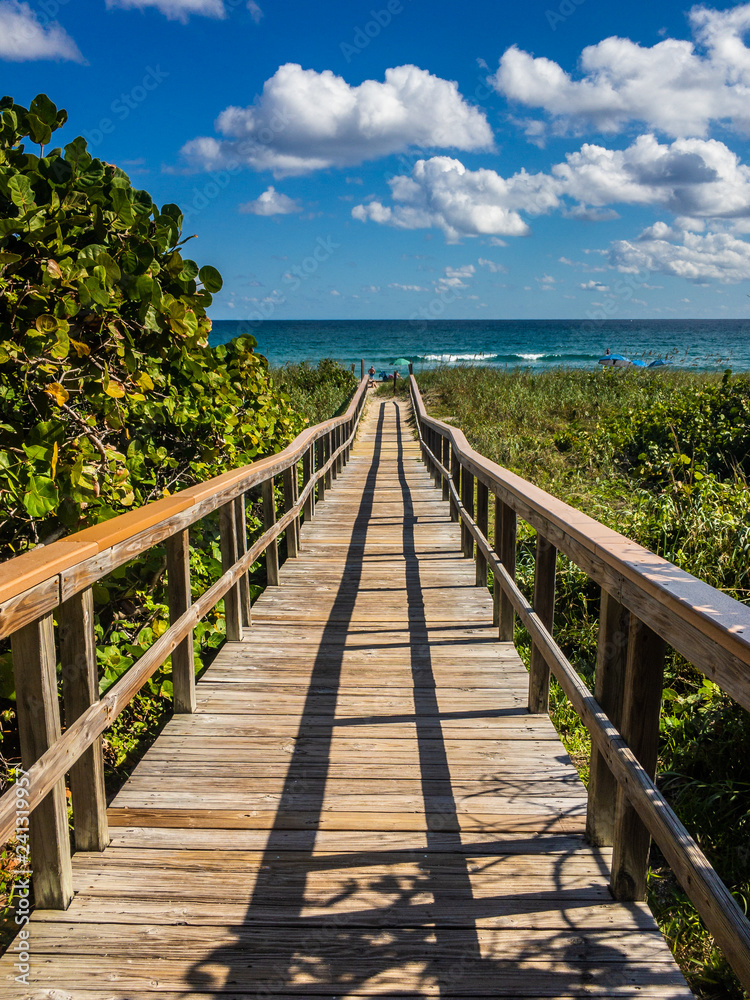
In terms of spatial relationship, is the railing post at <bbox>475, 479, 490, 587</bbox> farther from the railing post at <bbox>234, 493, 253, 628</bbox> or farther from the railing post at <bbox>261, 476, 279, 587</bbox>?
the railing post at <bbox>234, 493, 253, 628</bbox>

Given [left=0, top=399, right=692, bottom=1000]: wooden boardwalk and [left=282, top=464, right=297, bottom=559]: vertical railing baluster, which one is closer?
[left=0, top=399, right=692, bottom=1000]: wooden boardwalk

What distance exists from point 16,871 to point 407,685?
1.81m

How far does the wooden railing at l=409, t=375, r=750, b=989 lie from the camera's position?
1.36 meters

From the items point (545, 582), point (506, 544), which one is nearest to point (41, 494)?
point (545, 582)

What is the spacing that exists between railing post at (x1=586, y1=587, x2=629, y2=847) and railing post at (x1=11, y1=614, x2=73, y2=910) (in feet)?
4.90

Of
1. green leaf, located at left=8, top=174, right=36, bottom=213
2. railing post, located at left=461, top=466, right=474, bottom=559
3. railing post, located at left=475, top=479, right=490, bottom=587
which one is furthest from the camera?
railing post, located at left=461, top=466, right=474, bottom=559

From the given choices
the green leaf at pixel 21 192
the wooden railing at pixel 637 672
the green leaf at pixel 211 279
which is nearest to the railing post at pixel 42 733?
the wooden railing at pixel 637 672

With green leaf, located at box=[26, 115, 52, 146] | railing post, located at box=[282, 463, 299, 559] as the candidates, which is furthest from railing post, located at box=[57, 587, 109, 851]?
railing post, located at box=[282, 463, 299, 559]

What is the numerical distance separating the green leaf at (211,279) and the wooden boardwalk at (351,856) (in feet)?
6.56

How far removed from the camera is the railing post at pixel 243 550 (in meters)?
3.97

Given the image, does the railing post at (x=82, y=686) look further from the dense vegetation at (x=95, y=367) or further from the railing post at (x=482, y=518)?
the railing post at (x=482, y=518)

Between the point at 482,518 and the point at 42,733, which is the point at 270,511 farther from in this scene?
the point at 42,733

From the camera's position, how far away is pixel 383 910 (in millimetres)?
2010

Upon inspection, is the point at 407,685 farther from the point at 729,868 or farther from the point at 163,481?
the point at 163,481
